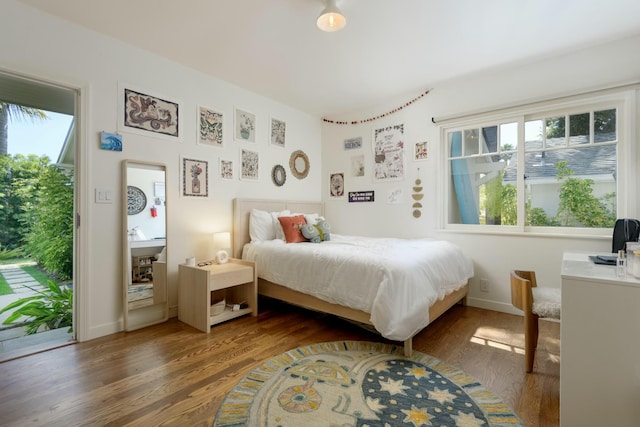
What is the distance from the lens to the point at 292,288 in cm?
269

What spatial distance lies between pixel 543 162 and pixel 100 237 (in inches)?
163

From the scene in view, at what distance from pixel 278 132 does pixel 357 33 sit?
1.79 metres

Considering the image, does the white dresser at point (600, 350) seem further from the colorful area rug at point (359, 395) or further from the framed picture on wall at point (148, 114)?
the framed picture on wall at point (148, 114)

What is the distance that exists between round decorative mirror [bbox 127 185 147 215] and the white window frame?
313cm

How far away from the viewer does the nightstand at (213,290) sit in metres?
2.51

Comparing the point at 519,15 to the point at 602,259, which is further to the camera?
the point at 519,15

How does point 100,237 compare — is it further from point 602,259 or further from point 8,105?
point 602,259

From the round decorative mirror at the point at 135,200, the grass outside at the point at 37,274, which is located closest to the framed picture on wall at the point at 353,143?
the round decorative mirror at the point at 135,200

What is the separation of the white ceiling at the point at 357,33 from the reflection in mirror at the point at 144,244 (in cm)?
113

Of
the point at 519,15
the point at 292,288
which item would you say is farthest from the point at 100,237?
the point at 519,15

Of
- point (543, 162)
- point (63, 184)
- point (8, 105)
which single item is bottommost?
point (63, 184)

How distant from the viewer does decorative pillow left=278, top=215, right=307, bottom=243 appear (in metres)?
3.20

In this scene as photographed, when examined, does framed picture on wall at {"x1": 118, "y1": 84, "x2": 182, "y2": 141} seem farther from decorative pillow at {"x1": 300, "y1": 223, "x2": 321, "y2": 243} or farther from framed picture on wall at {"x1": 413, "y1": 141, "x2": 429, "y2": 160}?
framed picture on wall at {"x1": 413, "y1": 141, "x2": 429, "y2": 160}

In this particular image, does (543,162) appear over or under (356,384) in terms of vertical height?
over
